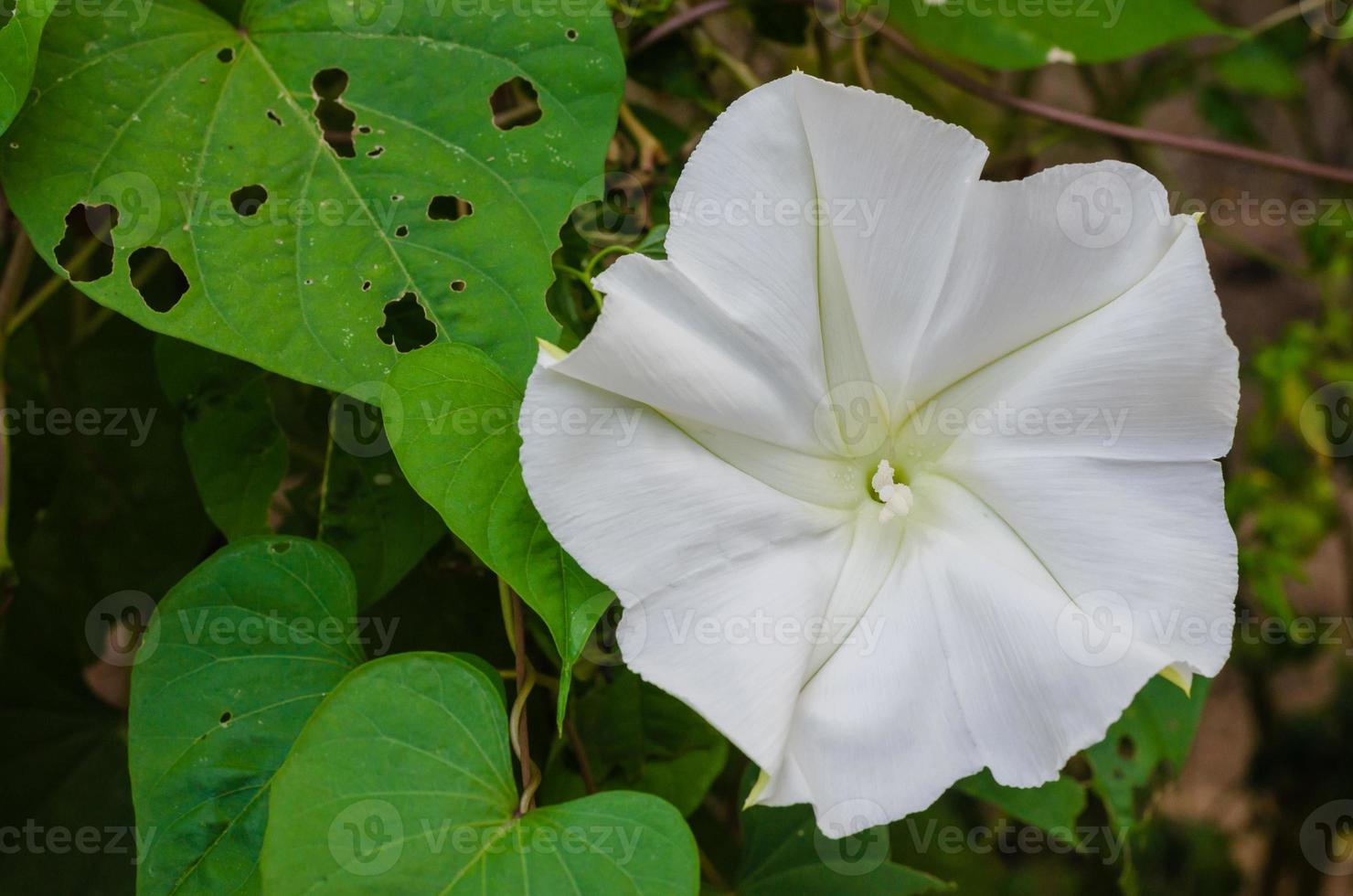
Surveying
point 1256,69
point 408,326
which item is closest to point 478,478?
point 408,326

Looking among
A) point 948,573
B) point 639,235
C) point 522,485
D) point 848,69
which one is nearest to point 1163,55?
point 848,69

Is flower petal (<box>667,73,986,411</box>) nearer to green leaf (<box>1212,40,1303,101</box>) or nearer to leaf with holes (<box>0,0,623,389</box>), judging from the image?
leaf with holes (<box>0,0,623,389</box>)

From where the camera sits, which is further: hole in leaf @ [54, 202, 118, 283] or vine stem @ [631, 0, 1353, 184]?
vine stem @ [631, 0, 1353, 184]

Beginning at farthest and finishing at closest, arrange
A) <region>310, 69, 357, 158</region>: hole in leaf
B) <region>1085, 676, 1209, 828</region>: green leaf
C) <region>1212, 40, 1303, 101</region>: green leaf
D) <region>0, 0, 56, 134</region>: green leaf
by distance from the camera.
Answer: <region>1212, 40, 1303, 101</region>: green leaf → <region>1085, 676, 1209, 828</region>: green leaf → <region>310, 69, 357, 158</region>: hole in leaf → <region>0, 0, 56, 134</region>: green leaf

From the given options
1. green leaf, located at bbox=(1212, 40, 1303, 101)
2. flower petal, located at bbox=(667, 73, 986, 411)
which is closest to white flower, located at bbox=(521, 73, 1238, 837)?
flower petal, located at bbox=(667, 73, 986, 411)

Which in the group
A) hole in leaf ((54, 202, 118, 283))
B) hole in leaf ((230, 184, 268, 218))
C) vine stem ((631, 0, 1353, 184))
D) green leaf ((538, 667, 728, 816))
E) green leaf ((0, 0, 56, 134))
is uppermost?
green leaf ((0, 0, 56, 134))

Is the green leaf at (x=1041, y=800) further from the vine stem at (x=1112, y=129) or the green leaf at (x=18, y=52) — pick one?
the green leaf at (x=18, y=52)

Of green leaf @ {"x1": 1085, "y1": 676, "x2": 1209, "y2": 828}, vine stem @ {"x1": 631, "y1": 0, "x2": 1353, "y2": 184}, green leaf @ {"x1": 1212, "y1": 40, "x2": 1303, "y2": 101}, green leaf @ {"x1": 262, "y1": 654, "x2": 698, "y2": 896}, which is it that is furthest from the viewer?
green leaf @ {"x1": 1212, "y1": 40, "x2": 1303, "y2": 101}

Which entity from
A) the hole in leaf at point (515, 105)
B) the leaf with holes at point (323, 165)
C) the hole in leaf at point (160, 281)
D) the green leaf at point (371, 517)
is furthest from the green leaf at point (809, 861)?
the hole in leaf at point (160, 281)
